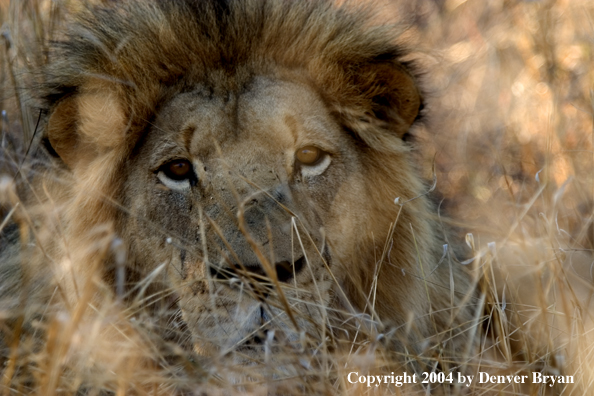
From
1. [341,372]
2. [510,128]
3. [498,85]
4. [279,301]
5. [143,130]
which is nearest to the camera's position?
[341,372]

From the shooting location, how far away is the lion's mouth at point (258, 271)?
2830 mm

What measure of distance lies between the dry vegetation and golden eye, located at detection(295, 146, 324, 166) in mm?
784

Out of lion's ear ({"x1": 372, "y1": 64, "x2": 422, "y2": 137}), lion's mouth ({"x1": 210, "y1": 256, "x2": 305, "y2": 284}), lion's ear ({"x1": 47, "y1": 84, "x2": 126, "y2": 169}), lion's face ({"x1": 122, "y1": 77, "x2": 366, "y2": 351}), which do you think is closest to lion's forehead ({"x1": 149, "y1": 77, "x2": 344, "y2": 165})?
→ lion's face ({"x1": 122, "y1": 77, "x2": 366, "y2": 351})

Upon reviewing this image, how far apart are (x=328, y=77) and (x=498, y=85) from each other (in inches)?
177

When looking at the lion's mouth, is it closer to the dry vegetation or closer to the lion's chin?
the lion's chin

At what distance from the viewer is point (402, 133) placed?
378cm

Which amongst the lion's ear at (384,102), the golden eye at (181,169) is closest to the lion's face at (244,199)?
the golden eye at (181,169)

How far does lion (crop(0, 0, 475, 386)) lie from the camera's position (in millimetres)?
3211

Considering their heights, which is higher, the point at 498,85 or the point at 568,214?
the point at 498,85

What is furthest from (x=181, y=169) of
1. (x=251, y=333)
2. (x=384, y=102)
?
(x=384, y=102)

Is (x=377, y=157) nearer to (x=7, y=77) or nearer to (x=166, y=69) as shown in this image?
(x=166, y=69)

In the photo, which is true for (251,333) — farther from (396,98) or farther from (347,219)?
(396,98)

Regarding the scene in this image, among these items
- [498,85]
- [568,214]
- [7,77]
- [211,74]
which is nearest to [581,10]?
[498,85]

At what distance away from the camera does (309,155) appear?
3.47 metres
